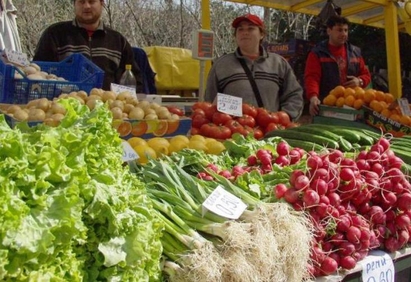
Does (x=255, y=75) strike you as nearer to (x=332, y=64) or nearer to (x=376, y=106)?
(x=376, y=106)

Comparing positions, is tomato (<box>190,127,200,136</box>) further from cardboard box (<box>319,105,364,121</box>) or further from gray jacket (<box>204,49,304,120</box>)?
cardboard box (<box>319,105,364,121</box>)

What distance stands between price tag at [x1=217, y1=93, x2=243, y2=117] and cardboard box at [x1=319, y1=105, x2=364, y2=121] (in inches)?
69.7

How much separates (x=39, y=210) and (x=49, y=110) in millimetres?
1751

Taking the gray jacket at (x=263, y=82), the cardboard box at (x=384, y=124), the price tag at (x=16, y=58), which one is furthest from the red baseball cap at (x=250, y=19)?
the price tag at (x=16, y=58)

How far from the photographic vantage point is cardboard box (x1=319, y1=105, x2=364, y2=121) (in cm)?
499

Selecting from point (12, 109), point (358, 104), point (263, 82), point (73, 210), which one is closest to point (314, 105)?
point (358, 104)

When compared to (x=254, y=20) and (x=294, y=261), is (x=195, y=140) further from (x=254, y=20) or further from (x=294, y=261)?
(x=254, y=20)

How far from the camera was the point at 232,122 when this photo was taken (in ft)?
11.6

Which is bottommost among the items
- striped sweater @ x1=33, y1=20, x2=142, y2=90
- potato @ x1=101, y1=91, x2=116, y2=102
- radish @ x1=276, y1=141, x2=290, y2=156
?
radish @ x1=276, y1=141, x2=290, y2=156

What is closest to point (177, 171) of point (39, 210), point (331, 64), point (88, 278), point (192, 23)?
point (88, 278)

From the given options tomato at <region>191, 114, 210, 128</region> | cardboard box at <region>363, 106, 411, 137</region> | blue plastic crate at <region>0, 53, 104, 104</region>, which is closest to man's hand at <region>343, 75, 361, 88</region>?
cardboard box at <region>363, 106, 411, 137</region>

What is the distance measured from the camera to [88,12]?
430 cm

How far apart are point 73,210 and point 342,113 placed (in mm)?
4304

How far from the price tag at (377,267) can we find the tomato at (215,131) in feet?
4.62
